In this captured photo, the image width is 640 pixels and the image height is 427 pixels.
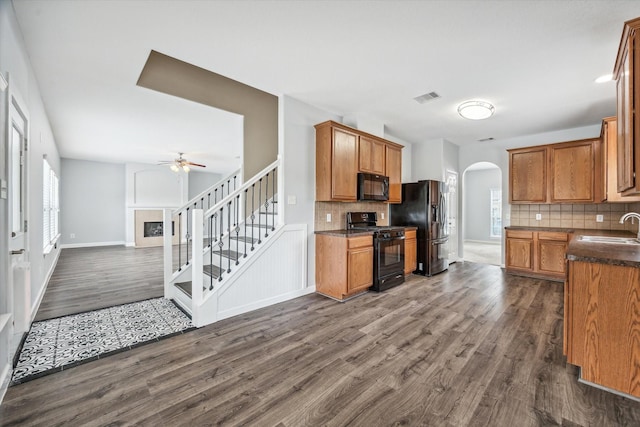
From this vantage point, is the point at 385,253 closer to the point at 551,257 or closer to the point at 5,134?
the point at 551,257

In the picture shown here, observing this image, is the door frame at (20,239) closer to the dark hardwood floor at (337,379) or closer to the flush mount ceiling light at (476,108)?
the dark hardwood floor at (337,379)

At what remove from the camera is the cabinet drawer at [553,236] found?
4.53 meters

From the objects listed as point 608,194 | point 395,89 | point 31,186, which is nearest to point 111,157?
point 31,186

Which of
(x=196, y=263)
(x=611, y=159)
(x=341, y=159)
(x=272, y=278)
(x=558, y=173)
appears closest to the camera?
(x=196, y=263)

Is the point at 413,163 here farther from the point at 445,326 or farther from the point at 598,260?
the point at 598,260

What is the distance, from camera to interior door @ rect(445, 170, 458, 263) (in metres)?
6.07

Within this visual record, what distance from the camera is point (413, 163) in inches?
247

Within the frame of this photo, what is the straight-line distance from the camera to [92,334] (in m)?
2.61

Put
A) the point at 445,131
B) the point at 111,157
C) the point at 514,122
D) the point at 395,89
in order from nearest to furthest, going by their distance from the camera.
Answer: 1. the point at 395,89
2. the point at 514,122
3. the point at 445,131
4. the point at 111,157

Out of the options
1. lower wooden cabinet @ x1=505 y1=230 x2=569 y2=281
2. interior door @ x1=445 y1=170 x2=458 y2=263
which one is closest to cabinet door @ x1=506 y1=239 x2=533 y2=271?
lower wooden cabinet @ x1=505 y1=230 x2=569 y2=281

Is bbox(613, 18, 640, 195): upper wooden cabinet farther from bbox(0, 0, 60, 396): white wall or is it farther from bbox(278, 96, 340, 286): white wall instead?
bbox(0, 0, 60, 396): white wall

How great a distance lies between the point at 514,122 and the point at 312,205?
371cm

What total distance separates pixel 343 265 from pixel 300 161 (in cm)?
153

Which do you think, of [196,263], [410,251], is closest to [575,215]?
[410,251]
